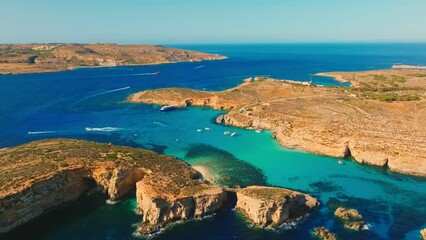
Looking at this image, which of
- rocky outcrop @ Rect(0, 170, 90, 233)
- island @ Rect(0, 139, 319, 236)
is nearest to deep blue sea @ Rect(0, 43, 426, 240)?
rocky outcrop @ Rect(0, 170, 90, 233)

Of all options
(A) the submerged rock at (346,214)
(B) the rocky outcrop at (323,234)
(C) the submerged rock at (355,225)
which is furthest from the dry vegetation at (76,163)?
(C) the submerged rock at (355,225)

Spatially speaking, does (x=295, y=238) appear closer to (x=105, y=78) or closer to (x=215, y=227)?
(x=215, y=227)

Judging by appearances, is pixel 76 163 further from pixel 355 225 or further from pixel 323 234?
pixel 355 225

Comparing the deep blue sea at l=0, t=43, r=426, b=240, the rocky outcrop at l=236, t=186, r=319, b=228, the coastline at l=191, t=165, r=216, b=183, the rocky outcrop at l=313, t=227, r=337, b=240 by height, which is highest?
the rocky outcrop at l=236, t=186, r=319, b=228

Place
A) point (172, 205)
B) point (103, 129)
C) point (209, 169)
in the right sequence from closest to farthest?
point (172, 205) < point (209, 169) < point (103, 129)

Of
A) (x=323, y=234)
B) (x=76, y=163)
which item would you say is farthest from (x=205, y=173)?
(x=323, y=234)

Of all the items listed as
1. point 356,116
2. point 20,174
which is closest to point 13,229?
point 20,174

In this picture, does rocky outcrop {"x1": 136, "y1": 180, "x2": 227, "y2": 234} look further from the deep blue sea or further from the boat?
the boat
